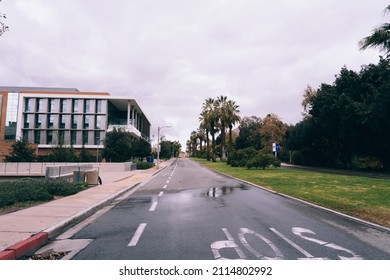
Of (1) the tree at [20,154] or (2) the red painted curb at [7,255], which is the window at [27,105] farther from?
(2) the red painted curb at [7,255]

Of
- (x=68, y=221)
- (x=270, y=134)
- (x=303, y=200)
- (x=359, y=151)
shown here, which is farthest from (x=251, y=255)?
(x=270, y=134)

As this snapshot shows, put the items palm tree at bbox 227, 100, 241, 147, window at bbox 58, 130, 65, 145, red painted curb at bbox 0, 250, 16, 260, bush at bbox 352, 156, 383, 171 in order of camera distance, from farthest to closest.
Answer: palm tree at bbox 227, 100, 241, 147 < window at bbox 58, 130, 65, 145 < bush at bbox 352, 156, 383, 171 < red painted curb at bbox 0, 250, 16, 260

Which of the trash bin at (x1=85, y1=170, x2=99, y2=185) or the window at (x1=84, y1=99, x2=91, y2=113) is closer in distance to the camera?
the trash bin at (x1=85, y1=170, x2=99, y2=185)

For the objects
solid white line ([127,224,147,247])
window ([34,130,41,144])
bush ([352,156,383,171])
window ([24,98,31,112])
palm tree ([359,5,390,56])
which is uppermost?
window ([24,98,31,112])

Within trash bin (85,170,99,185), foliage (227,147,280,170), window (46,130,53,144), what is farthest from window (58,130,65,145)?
foliage (227,147,280,170)

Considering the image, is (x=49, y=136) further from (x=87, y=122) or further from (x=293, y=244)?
(x=293, y=244)

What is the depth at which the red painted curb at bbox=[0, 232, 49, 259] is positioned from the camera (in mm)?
4607

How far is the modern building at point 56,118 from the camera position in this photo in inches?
2178

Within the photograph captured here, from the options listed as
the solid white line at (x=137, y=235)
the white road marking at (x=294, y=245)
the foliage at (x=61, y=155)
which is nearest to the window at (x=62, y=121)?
the foliage at (x=61, y=155)

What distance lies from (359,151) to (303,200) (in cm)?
3016

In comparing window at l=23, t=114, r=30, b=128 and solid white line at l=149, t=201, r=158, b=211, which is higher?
window at l=23, t=114, r=30, b=128

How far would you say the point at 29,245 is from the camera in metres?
4.93

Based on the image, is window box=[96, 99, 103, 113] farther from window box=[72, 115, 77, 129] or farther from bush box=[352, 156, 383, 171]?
bush box=[352, 156, 383, 171]
